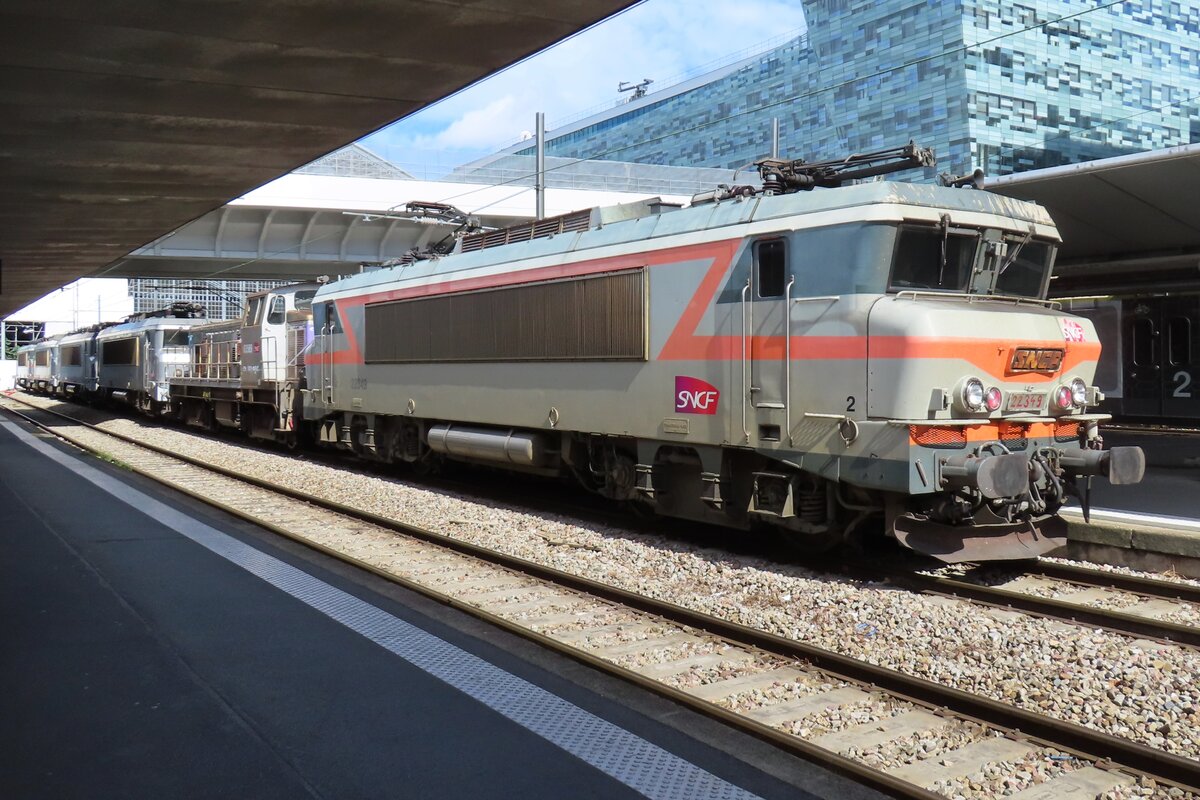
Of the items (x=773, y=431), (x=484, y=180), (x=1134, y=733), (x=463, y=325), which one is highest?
(x=484, y=180)

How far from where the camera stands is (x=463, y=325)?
13.2 metres

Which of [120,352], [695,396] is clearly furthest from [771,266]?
[120,352]

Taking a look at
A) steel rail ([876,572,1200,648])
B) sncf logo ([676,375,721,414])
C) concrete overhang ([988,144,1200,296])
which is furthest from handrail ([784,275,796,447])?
concrete overhang ([988,144,1200,296])

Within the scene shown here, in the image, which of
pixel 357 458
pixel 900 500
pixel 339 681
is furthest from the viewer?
pixel 357 458

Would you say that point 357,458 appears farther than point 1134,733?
Yes

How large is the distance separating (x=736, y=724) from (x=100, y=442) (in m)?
22.1

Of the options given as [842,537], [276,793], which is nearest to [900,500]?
[842,537]

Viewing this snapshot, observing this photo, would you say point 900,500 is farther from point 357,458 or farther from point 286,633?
point 357,458

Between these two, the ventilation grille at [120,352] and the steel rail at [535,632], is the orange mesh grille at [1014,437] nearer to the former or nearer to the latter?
the steel rail at [535,632]

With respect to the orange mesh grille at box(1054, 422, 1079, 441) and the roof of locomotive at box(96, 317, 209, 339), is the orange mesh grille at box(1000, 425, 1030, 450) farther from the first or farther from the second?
the roof of locomotive at box(96, 317, 209, 339)

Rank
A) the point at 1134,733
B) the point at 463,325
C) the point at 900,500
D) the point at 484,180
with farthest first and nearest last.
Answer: the point at 484,180 → the point at 463,325 → the point at 900,500 → the point at 1134,733

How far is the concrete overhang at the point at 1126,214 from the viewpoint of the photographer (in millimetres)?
11984

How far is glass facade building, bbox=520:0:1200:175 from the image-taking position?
171ft

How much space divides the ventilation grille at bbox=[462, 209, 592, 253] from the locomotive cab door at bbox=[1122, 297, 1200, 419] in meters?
15.1
